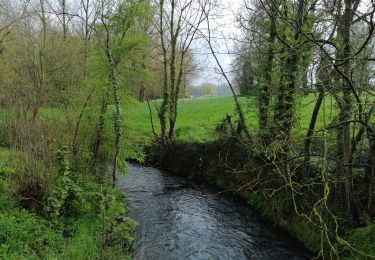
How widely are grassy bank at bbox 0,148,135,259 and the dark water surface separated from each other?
910 mm

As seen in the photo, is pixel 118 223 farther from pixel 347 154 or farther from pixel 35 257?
pixel 347 154

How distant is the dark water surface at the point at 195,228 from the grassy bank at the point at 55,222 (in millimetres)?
910

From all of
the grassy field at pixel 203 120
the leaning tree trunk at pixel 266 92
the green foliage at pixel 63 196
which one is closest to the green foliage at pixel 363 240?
the grassy field at pixel 203 120

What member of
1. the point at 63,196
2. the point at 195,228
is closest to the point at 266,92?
the point at 195,228

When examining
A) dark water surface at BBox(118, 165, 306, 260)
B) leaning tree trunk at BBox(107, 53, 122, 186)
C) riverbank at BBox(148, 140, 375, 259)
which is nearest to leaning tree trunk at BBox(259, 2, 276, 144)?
riverbank at BBox(148, 140, 375, 259)

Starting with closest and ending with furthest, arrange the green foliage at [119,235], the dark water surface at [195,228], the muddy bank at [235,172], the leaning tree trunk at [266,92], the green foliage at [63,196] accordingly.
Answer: the green foliage at [63,196] < the green foliage at [119,235] < the dark water surface at [195,228] < the muddy bank at [235,172] < the leaning tree trunk at [266,92]

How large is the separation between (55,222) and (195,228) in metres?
4.41

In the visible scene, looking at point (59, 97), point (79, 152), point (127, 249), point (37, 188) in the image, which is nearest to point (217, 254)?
point (127, 249)

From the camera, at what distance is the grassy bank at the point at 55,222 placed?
7160 millimetres

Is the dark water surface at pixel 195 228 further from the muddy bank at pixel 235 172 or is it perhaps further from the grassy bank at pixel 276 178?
the grassy bank at pixel 276 178

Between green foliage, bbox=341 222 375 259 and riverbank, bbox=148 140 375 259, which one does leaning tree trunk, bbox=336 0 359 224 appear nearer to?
green foliage, bbox=341 222 375 259

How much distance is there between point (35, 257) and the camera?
6.66m

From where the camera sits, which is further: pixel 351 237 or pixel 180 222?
pixel 180 222

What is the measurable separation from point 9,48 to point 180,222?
53.0ft
